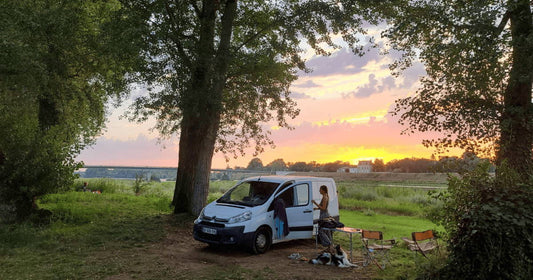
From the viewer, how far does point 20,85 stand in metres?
18.4

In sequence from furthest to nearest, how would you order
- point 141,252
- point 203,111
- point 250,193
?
point 203,111 < point 250,193 < point 141,252

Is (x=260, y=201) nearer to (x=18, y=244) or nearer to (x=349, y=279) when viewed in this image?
(x=349, y=279)

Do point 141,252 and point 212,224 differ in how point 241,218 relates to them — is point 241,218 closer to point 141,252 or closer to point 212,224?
point 212,224

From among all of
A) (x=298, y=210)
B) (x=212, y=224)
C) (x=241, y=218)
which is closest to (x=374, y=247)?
(x=298, y=210)

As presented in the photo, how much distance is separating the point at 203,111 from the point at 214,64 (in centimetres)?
192

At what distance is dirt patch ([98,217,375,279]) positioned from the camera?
29.2ft

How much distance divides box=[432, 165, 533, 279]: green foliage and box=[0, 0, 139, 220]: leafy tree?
1286 centimetres

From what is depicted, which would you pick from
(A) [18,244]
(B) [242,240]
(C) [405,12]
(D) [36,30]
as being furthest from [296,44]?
(A) [18,244]

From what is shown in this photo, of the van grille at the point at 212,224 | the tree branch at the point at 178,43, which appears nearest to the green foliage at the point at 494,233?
the van grille at the point at 212,224

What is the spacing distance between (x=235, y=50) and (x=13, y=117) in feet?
30.1

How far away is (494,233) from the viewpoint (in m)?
6.61

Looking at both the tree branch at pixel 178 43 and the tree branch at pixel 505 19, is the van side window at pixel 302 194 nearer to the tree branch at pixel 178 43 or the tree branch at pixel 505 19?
the tree branch at pixel 178 43

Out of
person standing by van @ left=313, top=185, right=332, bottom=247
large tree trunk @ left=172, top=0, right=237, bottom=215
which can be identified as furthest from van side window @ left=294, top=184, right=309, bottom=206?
large tree trunk @ left=172, top=0, right=237, bottom=215

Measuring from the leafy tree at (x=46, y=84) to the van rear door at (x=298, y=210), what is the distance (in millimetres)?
8443
